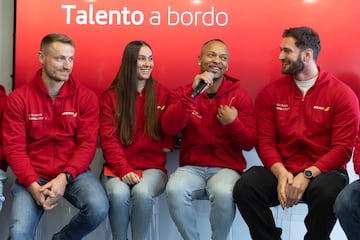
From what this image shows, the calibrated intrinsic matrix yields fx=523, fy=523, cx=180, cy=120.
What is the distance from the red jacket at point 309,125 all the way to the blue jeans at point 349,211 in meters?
0.28

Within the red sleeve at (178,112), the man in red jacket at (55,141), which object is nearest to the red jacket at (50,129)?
the man in red jacket at (55,141)

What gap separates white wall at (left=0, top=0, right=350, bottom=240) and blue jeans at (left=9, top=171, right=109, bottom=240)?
592 millimetres

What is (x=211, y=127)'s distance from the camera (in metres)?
3.16

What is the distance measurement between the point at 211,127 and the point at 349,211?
0.98 m

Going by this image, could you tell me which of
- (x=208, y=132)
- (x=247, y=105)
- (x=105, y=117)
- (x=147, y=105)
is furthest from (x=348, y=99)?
(x=105, y=117)

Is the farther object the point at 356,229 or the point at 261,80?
the point at 261,80

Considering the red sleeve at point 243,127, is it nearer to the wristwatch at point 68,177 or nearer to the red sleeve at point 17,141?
the wristwatch at point 68,177

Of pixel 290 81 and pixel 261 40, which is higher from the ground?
pixel 261 40

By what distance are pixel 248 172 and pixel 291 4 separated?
4.06 feet

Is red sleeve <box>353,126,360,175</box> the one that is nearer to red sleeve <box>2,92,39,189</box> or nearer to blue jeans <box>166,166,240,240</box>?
blue jeans <box>166,166,240,240</box>

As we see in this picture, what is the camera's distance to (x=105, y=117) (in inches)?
126

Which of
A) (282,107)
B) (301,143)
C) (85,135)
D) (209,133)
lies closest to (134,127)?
(85,135)

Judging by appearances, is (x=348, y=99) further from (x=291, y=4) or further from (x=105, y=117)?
(x=105, y=117)

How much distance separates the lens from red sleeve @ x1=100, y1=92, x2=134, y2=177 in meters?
3.04
